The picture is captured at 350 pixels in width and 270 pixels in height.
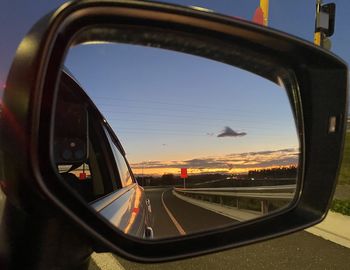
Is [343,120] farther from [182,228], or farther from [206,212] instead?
[206,212]

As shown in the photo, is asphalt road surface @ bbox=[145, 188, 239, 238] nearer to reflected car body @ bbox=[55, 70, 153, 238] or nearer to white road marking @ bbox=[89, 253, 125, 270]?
reflected car body @ bbox=[55, 70, 153, 238]

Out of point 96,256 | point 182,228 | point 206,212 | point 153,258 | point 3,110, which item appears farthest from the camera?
point 96,256

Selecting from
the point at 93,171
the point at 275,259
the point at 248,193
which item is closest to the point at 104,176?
the point at 93,171

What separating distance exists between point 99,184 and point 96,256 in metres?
5.51

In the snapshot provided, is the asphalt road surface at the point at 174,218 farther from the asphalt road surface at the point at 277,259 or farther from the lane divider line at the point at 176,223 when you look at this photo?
the asphalt road surface at the point at 277,259

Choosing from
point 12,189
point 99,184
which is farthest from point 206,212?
point 12,189

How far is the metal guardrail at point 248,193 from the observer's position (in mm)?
2068

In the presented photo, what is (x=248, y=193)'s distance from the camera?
224 centimetres

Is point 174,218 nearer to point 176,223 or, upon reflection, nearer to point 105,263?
point 176,223

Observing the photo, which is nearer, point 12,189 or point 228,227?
point 12,189

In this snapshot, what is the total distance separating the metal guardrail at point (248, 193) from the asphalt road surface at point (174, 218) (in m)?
0.06

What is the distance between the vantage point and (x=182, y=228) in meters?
1.87

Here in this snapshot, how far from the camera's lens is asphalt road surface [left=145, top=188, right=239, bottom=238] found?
188cm

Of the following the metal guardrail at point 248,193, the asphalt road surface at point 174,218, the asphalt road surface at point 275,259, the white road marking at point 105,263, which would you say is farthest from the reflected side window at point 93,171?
the white road marking at point 105,263
